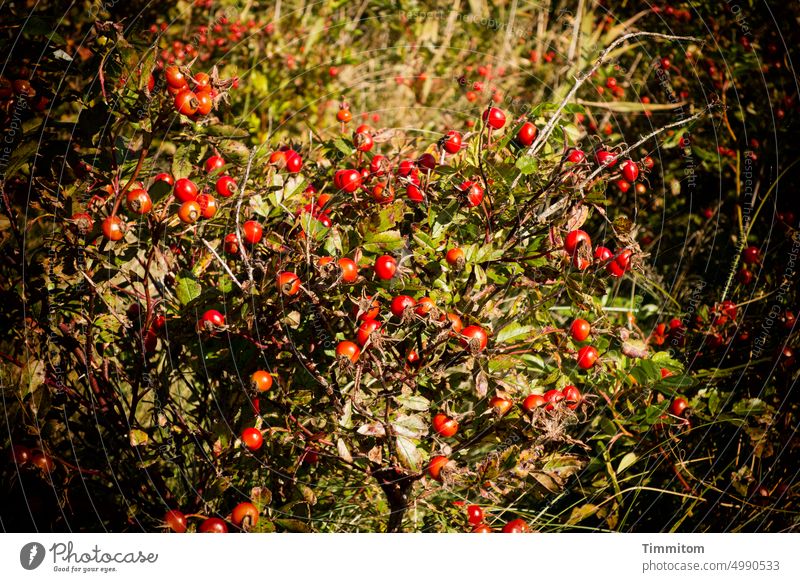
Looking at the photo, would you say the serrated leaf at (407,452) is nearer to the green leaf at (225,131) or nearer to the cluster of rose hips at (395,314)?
the cluster of rose hips at (395,314)

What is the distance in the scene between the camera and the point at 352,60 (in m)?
3.46

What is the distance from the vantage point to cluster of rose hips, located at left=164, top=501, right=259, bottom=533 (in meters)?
1.31

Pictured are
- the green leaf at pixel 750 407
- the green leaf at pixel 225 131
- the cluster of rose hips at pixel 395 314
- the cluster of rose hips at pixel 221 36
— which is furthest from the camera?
the cluster of rose hips at pixel 221 36

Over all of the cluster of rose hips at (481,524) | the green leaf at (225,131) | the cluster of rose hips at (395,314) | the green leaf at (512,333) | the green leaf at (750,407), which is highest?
the green leaf at (225,131)

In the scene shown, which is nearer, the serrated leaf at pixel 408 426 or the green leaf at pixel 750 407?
the serrated leaf at pixel 408 426

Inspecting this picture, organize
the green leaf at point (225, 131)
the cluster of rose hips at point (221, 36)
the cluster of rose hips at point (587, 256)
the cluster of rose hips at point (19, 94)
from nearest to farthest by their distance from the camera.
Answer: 1. the cluster of rose hips at point (587, 256)
2. the cluster of rose hips at point (19, 94)
3. the green leaf at point (225, 131)
4. the cluster of rose hips at point (221, 36)
